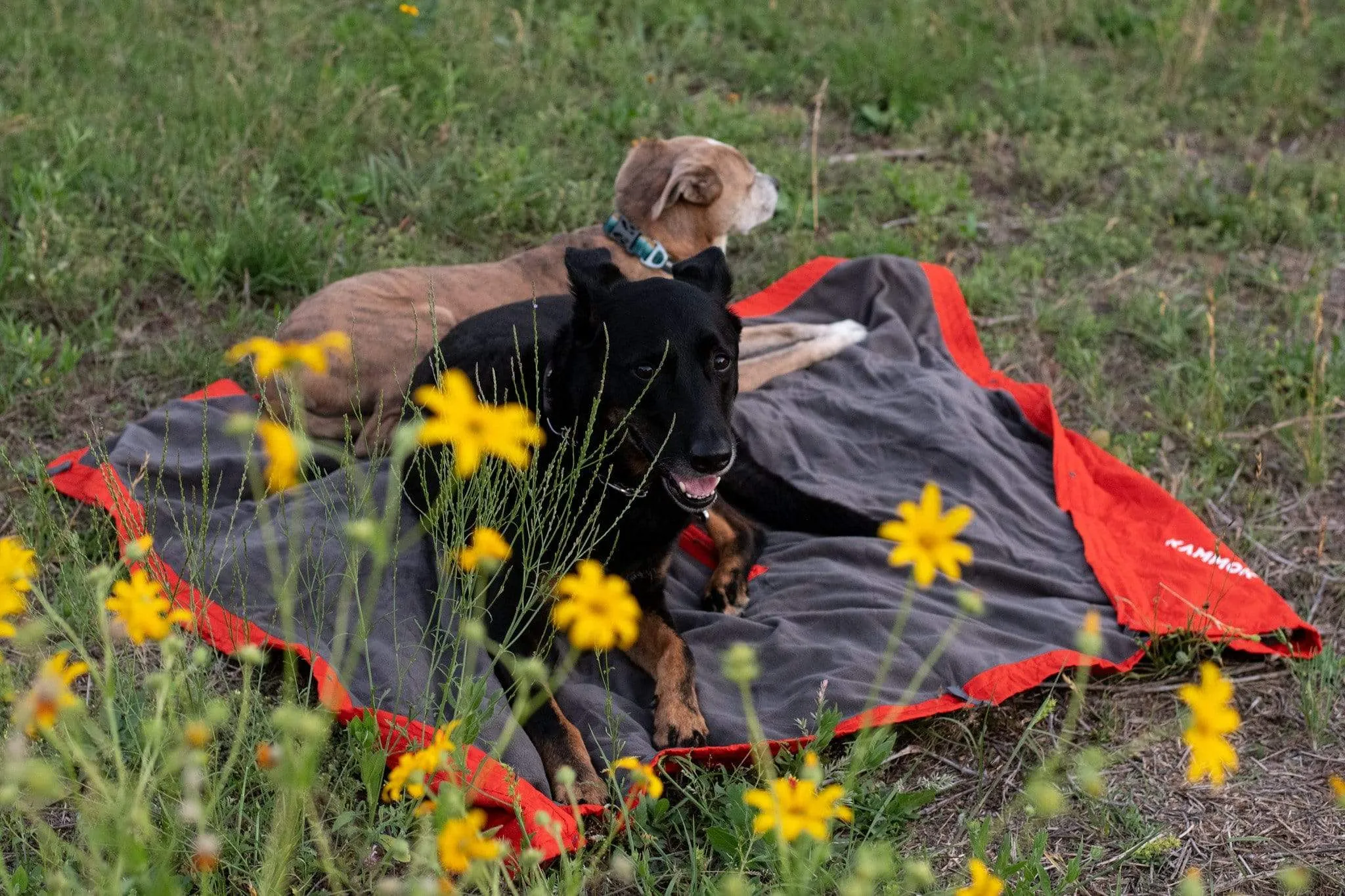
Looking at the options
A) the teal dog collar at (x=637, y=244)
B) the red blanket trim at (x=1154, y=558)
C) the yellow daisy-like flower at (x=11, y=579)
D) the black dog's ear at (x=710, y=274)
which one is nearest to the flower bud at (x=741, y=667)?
the yellow daisy-like flower at (x=11, y=579)

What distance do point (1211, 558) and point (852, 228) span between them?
258 centimetres

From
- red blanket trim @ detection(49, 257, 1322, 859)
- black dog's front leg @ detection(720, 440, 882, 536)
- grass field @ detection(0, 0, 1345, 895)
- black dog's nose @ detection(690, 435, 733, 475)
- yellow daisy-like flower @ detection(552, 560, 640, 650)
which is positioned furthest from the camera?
black dog's front leg @ detection(720, 440, 882, 536)

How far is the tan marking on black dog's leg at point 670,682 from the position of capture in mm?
3328

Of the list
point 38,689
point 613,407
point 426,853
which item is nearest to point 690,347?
point 613,407

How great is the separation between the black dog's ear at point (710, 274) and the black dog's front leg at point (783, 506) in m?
0.79

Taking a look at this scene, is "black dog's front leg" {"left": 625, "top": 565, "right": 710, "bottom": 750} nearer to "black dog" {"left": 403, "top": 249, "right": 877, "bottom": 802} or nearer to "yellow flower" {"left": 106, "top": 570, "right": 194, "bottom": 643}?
"black dog" {"left": 403, "top": 249, "right": 877, "bottom": 802}

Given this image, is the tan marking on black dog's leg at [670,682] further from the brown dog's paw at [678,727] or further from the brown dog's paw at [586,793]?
the brown dog's paw at [586,793]

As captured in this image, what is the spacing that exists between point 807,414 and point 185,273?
2586 mm

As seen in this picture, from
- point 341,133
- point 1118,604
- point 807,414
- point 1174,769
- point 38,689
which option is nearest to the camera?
point 38,689

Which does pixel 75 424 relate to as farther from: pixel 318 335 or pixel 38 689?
pixel 38 689

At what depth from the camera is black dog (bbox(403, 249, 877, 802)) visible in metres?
3.31

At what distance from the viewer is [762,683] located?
11.9 feet

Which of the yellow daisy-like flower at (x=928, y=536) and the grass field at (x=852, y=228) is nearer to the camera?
the yellow daisy-like flower at (x=928, y=536)

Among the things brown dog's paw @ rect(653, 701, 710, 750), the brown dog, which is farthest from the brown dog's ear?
brown dog's paw @ rect(653, 701, 710, 750)
